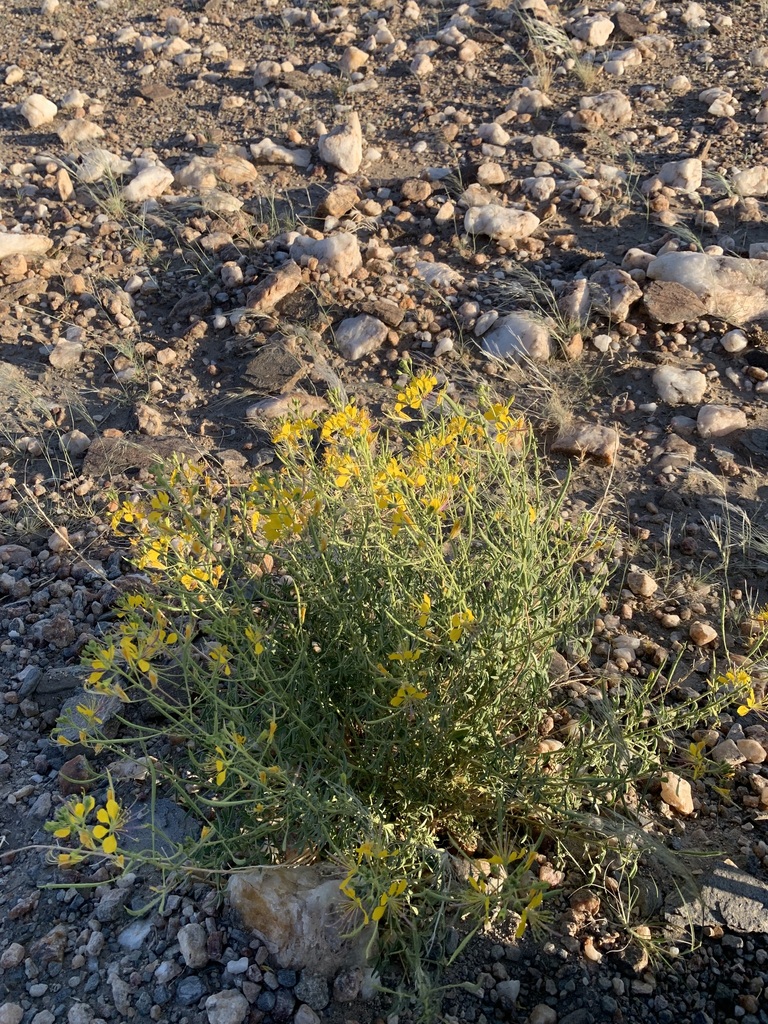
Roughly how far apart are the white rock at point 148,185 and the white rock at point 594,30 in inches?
106

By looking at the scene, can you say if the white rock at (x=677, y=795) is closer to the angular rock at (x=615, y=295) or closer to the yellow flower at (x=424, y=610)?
the yellow flower at (x=424, y=610)

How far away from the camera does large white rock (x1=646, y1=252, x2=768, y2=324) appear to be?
3779 millimetres

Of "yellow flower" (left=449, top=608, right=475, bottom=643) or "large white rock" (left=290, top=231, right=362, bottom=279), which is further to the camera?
→ "large white rock" (left=290, top=231, right=362, bottom=279)

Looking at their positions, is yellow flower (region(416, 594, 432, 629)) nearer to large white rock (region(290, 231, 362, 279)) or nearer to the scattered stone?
the scattered stone

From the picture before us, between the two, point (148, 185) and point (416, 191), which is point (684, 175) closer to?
point (416, 191)

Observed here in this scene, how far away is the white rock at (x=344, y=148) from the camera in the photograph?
4906mm

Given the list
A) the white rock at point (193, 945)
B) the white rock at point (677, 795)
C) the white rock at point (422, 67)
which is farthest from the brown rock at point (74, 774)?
the white rock at point (422, 67)

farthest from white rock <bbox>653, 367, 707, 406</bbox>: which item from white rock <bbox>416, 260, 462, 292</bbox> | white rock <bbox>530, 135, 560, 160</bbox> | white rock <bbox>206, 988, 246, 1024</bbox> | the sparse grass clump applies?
white rock <bbox>206, 988, 246, 1024</bbox>

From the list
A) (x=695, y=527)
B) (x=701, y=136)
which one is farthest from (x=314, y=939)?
(x=701, y=136)

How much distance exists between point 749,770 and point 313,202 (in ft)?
11.7

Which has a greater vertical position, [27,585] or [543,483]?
[543,483]

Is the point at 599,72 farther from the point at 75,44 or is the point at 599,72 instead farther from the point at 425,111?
the point at 75,44

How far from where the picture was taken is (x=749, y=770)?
236 cm

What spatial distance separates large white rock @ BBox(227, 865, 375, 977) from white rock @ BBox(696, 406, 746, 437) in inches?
87.8
